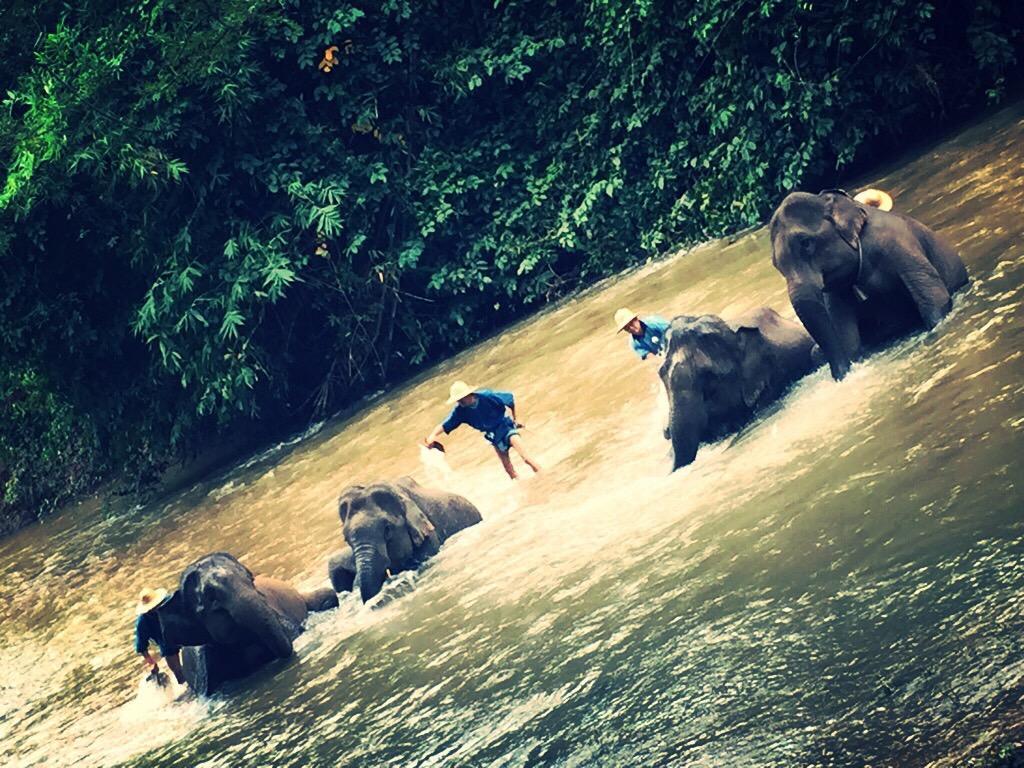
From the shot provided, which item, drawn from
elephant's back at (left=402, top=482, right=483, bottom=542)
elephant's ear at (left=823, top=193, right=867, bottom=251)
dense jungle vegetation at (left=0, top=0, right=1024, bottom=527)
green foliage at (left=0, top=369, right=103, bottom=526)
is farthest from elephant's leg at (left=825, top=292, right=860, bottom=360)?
green foliage at (left=0, top=369, right=103, bottom=526)

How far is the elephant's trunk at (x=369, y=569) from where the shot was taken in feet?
37.9

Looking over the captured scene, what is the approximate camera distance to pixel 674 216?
1953 centimetres

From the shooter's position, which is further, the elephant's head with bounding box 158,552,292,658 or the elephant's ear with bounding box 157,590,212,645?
the elephant's ear with bounding box 157,590,212,645

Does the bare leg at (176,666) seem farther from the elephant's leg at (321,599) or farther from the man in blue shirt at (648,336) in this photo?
the man in blue shirt at (648,336)

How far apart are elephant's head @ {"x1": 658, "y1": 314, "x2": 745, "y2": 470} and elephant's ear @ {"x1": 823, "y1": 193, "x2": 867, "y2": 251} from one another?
1.01 metres

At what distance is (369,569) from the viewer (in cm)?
1159

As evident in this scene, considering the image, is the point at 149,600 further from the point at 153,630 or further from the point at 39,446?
the point at 39,446

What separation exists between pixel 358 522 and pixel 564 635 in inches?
142

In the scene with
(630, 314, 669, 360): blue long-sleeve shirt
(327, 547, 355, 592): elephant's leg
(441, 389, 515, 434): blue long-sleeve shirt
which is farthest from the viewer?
(441, 389, 515, 434): blue long-sleeve shirt

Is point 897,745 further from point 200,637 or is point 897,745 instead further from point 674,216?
point 674,216

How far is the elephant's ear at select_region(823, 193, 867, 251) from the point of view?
34.8 feet

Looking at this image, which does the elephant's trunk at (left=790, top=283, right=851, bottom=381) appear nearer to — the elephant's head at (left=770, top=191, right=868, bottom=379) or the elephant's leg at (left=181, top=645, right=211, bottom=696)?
the elephant's head at (left=770, top=191, right=868, bottom=379)

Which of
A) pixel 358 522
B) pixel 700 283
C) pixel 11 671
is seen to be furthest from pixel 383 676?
pixel 700 283

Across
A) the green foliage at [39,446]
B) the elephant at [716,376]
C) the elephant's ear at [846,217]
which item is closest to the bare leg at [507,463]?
the elephant at [716,376]
